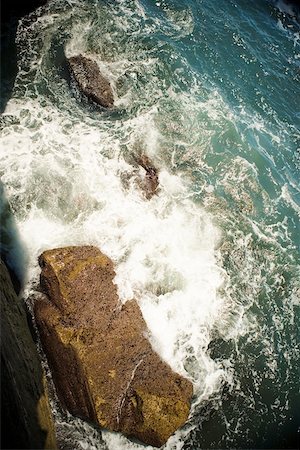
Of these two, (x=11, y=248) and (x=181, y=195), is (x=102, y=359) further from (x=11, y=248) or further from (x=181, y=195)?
(x=181, y=195)

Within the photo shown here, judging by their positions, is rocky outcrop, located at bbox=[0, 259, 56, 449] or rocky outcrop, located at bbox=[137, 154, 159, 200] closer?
rocky outcrop, located at bbox=[0, 259, 56, 449]

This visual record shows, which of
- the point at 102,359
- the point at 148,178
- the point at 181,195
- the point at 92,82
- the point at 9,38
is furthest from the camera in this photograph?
the point at 9,38

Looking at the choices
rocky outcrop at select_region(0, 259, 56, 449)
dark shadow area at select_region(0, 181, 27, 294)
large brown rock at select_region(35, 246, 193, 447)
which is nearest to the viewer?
rocky outcrop at select_region(0, 259, 56, 449)

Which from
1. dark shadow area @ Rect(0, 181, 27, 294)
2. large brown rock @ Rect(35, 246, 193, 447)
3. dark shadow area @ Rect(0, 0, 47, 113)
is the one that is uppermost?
dark shadow area @ Rect(0, 0, 47, 113)

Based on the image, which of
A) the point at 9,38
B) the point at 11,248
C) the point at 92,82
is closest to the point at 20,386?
the point at 11,248

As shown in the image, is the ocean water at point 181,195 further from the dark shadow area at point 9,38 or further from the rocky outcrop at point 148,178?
the dark shadow area at point 9,38

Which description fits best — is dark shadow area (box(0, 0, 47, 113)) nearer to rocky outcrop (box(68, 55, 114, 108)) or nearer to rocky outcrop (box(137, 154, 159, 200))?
rocky outcrop (box(68, 55, 114, 108))

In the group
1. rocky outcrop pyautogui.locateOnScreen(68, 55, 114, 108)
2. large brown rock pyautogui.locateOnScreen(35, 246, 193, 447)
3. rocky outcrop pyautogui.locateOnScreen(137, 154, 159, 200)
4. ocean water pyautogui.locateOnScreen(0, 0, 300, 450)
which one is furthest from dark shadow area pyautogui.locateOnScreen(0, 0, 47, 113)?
large brown rock pyautogui.locateOnScreen(35, 246, 193, 447)
